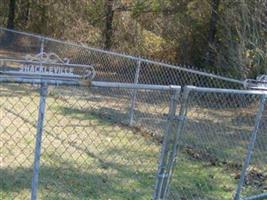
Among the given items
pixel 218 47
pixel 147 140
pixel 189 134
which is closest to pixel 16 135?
pixel 147 140

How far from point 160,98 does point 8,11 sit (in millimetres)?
16486

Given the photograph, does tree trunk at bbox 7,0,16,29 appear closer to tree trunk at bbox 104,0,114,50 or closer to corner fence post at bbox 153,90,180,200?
tree trunk at bbox 104,0,114,50

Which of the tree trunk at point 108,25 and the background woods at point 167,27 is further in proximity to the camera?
the tree trunk at point 108,25

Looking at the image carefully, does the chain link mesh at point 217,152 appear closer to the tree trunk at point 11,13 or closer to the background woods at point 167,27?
the background woods at point 167,27

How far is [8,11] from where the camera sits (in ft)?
87.7

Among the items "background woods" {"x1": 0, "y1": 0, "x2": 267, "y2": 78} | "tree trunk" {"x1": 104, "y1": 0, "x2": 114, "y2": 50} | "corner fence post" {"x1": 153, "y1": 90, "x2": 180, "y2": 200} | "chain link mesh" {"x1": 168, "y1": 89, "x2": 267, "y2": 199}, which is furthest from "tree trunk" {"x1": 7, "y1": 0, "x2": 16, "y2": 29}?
"corner fence post" {"x1": 153, "y1": 90, "x2": 180, "y2": 200}

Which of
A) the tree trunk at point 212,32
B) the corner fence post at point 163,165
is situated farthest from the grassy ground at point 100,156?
the tree trunk at point 212,32

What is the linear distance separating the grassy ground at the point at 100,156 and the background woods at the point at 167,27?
13.5ft

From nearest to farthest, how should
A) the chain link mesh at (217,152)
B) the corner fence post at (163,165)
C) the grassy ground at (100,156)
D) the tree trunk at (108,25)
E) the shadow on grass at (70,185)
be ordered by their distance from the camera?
the corner fence post at (163,165) < the shadow on grass at (70,185) < the grassy ground at (100,156) < the chain link mesh at (217,152) < the tree trunk at (108,25)

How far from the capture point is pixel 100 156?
735 centimetres

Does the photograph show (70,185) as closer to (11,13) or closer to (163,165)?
(163,165)

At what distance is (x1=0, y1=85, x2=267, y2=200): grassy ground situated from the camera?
6051 mm

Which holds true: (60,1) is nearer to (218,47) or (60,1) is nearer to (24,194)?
(218,47)

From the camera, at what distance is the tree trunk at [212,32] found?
16.4m
